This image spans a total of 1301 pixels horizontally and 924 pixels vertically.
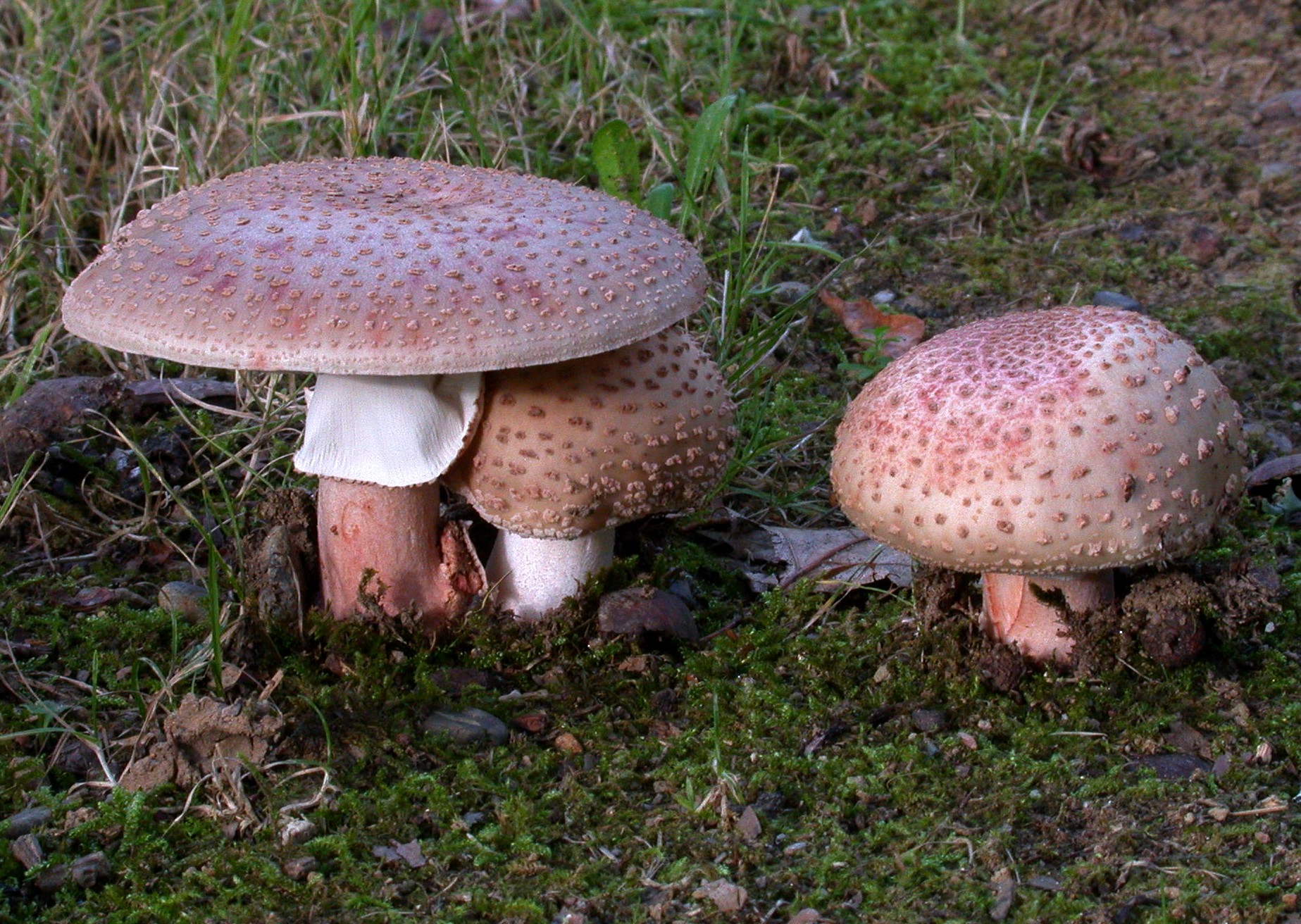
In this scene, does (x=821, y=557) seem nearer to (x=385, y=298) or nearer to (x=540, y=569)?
(x=540, y=569)

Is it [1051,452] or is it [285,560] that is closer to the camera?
[1051,452]

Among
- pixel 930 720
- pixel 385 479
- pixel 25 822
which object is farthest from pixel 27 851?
pixel 930 720

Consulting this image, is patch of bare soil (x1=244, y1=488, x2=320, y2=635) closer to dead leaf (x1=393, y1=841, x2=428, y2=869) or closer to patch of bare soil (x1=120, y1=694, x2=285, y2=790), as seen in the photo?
patch of bare soil (x1=120, y1=694, x2=285, y2=790)

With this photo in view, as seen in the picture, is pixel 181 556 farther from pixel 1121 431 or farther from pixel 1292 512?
pixel 1292 512

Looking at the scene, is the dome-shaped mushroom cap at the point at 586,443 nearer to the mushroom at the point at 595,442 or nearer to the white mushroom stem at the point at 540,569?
the mushroom at the point at 595,442

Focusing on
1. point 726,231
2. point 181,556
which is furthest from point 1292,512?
point 181,556

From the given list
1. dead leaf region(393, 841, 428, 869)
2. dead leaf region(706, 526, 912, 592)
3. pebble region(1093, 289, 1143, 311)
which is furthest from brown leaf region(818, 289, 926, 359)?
dead leaf region(393, 841, 428, 869)

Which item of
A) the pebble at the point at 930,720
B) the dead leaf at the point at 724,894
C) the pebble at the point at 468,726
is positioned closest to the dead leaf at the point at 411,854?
the pebble at the point at 468,726
